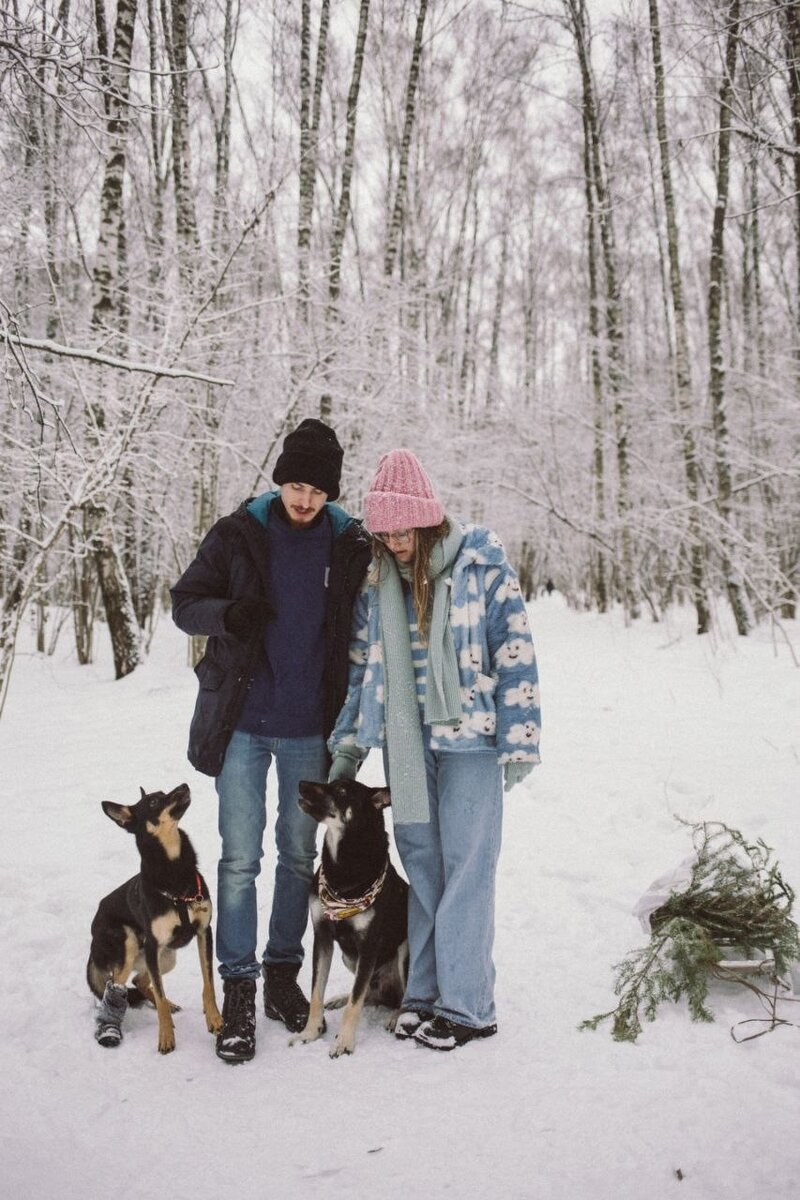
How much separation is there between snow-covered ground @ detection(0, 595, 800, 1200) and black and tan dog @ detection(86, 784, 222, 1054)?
0.41 feet

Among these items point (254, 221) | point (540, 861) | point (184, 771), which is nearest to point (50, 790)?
point (184, 771)

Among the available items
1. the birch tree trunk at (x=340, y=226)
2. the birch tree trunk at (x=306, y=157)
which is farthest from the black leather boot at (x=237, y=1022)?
the birch tree trunk at (x=306, y=157)

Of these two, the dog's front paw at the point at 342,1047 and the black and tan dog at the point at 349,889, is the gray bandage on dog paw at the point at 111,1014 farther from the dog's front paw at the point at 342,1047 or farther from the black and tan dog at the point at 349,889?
A: the dog's front paw at the point at 342,1047

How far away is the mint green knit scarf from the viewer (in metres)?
2.62

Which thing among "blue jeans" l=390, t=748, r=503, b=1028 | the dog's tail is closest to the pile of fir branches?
"blue jeans" l=390, t=748, r=503, b=1028

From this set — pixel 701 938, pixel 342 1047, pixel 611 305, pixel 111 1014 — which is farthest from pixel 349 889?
pixel 611 305

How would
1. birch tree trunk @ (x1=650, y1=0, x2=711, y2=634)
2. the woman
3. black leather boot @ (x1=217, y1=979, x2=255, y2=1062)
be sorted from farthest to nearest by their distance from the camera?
birch tree trunk @ (x1=650, y1=0, x2=711, y2=634) → the woman → black leather boot @ (x1=217, y1=979, x2=255, y2=1062)

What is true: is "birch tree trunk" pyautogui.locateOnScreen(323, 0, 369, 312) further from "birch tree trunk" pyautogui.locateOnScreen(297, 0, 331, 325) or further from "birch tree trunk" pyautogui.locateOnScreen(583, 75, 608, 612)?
"birch tree trunk" pyautogui.locateOnScreen(583, 75, 608, 612)

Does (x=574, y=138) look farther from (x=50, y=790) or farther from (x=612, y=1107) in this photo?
(x=612, y=1107)

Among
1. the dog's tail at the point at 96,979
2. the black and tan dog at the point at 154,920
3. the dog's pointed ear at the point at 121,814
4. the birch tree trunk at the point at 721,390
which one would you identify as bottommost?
the dog's tail at the point at 96,979

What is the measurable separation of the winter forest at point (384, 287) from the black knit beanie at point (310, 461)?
1.16m

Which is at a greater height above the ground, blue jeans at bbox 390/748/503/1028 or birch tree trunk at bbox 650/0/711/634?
birch tree trunk at bbox 650/0/711/634

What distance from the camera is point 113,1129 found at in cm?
218

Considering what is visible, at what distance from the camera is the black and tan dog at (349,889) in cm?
266
